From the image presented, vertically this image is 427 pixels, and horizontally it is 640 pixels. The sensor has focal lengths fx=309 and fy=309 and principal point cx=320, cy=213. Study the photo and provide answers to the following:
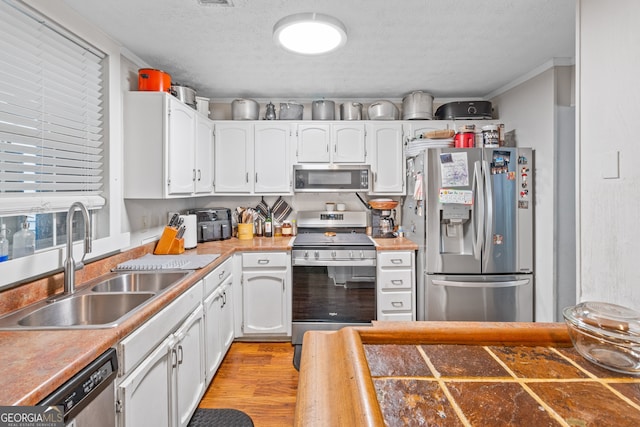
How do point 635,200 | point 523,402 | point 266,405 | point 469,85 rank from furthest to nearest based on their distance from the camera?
point 469,85 → point 266,405 → point 635,200 → point 523,402

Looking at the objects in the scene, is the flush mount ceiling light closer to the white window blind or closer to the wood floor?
the white window blind

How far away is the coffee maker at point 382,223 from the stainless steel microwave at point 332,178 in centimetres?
39

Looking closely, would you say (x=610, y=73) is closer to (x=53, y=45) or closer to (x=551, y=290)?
(x=551, y=290)

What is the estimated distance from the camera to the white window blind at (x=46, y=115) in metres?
1.42

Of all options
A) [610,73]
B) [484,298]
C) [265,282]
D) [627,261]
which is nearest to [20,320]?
[265,282]

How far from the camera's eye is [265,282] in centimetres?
278

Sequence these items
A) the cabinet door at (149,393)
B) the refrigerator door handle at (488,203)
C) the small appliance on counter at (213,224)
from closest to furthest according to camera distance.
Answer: the cabinet door at (149,393), the refrigerator door handle at (488,203), the small appliance on counter at (213,224)

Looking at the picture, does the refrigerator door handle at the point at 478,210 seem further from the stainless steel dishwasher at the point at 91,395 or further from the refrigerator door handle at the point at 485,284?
the stainless steel dishwasher at the point at 91,395

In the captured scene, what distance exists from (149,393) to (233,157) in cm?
226

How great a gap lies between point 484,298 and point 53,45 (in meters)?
3.37

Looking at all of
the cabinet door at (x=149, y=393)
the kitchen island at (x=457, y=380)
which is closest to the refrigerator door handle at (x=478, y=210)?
the kitchen island at (x=457, y=380)

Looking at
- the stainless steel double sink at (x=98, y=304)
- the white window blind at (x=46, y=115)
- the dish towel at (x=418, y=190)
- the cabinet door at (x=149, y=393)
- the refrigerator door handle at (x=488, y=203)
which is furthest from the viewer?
the dish towel at (x=418, y=190)

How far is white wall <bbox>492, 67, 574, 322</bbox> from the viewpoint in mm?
2416

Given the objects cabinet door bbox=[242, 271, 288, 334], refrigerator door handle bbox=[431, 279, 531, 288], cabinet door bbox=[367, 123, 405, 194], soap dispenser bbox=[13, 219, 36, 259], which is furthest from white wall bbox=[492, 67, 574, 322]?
soap dispenser bbox=[13, 219, 36, 259]
